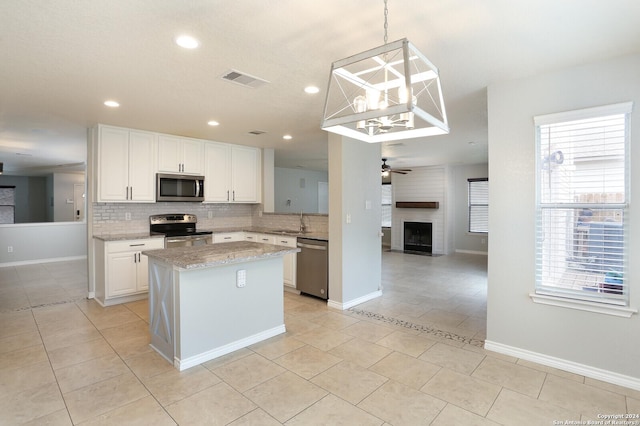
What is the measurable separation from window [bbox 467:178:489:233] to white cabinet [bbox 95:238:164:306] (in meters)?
7.69

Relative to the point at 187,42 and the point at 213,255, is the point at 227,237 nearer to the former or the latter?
the point at 213,255

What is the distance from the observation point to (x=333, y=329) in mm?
3633

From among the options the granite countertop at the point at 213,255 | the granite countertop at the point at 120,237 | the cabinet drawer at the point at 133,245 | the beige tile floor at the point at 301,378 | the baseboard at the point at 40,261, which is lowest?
the beige tile floor at the point at 301,378

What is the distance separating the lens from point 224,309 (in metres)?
3.03

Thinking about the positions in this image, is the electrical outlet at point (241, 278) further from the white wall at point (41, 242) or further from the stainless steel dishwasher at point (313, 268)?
the white wall at point (41, 242)

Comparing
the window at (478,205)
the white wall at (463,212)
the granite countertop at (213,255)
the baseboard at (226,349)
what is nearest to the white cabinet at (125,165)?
the granite countertop at (213,255)

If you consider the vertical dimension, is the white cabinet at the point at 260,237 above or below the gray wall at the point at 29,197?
below

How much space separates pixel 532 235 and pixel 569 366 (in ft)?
3.43

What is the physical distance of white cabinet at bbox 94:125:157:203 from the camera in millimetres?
4489

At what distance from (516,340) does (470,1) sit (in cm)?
263

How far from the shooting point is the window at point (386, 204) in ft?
34.6

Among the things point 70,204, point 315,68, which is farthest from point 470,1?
point 70,204

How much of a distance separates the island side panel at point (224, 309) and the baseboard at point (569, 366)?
2.03 meters

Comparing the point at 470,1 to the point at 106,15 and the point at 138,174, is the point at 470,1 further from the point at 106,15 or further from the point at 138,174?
the point at 138,174
